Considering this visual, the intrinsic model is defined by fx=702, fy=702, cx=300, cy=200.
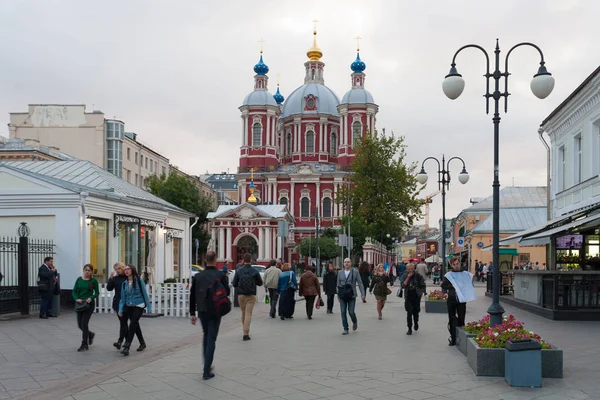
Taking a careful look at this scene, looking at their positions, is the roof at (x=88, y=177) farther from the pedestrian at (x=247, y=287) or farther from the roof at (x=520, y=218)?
the roof at (x=520, y=218)

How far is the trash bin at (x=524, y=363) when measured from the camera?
9047 millimetres

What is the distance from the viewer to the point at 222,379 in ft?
31.5

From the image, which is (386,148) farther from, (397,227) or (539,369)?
(539,369)

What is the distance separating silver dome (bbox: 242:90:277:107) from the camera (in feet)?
273

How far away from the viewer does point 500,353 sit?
31.5 ft

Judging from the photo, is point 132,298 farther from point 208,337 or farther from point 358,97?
point 358,97

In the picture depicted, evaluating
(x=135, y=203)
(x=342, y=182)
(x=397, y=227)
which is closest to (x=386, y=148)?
(x=397, y=227)

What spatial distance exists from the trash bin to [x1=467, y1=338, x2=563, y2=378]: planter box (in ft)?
1.08

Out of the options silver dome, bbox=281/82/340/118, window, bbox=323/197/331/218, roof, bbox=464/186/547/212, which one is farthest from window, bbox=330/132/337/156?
roof, bbox=464/186/547/212

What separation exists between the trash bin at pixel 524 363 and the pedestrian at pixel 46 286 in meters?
12.3

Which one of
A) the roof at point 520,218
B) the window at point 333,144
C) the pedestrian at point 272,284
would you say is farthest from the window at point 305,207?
the pedestrian at point 272,284

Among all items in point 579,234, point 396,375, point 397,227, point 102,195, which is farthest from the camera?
point 397,227

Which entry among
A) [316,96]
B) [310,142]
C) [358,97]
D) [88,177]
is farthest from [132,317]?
[316,96]

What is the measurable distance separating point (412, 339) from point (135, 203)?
1225cm
